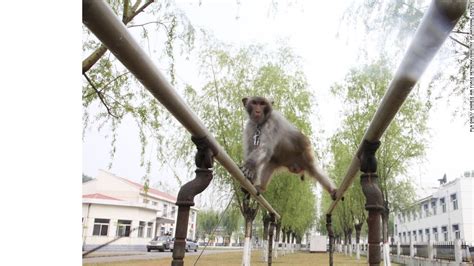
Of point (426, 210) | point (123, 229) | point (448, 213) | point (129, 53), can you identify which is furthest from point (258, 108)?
point (426, 210)

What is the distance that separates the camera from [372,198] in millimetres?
1331

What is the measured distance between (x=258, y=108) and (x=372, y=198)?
125cm

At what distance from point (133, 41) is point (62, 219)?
53 cm

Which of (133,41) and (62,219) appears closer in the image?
(133,41)

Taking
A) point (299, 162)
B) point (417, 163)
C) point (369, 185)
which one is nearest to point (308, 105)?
point (417, 163)

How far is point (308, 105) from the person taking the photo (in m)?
9.18

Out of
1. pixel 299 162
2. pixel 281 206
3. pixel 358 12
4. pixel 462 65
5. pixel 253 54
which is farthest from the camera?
pixel 281 206

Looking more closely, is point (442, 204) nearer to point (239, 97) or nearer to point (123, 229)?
point (239, 97)

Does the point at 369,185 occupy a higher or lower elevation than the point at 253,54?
lower

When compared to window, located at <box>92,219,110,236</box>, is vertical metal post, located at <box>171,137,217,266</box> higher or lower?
higher

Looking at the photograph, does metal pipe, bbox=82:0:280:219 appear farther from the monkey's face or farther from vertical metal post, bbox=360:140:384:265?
the monkey's face

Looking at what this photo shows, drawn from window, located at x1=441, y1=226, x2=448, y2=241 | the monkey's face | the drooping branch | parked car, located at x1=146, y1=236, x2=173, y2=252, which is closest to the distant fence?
the monkey's face

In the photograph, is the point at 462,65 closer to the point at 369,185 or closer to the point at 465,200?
the point at 369,185

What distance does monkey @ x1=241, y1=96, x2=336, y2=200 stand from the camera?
7.70 ft
